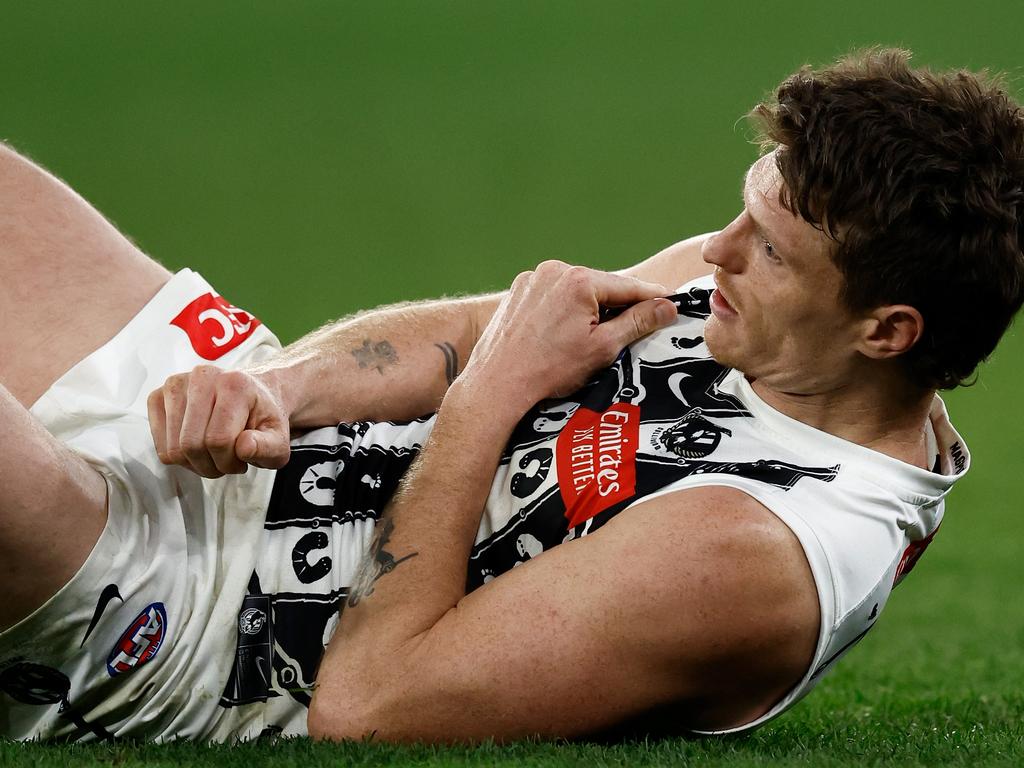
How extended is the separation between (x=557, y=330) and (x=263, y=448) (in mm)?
503

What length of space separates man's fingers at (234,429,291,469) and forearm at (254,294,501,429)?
250 millimetres

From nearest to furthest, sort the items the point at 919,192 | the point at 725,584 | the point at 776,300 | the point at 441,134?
the point at 725,584
the point at 919,192
the point at 776,300
the point at 441,134

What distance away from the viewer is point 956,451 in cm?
221

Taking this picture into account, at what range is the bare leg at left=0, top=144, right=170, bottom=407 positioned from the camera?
2318 mm

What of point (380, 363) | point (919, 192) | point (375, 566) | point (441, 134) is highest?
point (919, 192)

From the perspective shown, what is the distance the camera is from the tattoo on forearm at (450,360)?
8.14ft

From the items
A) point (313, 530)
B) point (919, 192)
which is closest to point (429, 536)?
point (313, 530)

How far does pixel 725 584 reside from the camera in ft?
6.06

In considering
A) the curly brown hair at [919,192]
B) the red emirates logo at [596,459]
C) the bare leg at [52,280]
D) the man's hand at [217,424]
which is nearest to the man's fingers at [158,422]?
the man's hand at [217,424]

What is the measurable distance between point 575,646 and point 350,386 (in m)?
0.70

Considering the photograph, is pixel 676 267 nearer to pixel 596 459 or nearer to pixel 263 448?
pixel 596 459

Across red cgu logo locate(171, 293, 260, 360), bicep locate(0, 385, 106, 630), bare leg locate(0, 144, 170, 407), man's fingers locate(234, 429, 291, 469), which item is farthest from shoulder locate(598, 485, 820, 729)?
bare leg locate(0, 144, 170, 407)

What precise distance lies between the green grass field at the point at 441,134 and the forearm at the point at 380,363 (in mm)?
1932

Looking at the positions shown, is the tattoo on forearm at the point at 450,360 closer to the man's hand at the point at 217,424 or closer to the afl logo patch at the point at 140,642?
the man's hand at the point at 217,424
